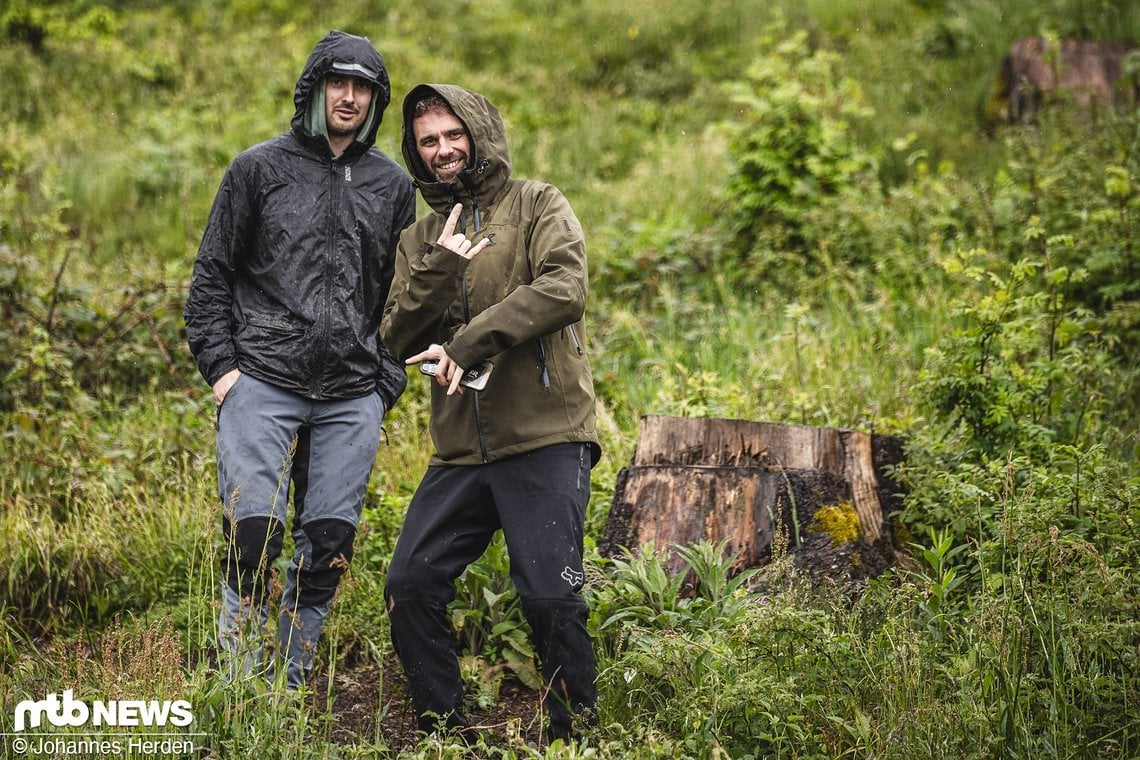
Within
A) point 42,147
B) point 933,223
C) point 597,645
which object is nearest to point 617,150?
point 933,223

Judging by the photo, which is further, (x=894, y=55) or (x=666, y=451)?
(x=894, y=55)

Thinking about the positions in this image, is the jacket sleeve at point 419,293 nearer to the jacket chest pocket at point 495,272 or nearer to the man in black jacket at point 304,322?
the jacket chest pocket at point 495,272

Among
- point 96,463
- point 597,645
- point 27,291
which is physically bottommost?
point 597,645

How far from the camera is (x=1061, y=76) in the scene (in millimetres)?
10789

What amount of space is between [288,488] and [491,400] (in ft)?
3.13

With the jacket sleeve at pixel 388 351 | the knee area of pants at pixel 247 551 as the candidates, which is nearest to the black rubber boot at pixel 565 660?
the knee area of pants at pixel 247 551

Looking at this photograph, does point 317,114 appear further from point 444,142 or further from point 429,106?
point 444,142

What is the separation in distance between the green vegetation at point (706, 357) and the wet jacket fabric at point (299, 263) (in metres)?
0.78

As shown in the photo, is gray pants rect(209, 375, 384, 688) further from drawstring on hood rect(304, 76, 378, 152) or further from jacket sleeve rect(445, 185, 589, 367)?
drawstring on hood rect(304, 76, 378, 152)

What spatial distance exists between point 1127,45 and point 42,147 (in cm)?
1173

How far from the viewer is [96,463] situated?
605 centimetres

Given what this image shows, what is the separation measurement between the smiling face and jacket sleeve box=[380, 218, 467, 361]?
223 mm

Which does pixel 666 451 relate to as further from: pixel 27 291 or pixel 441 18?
pixel 441 18

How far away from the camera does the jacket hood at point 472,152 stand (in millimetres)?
3852
